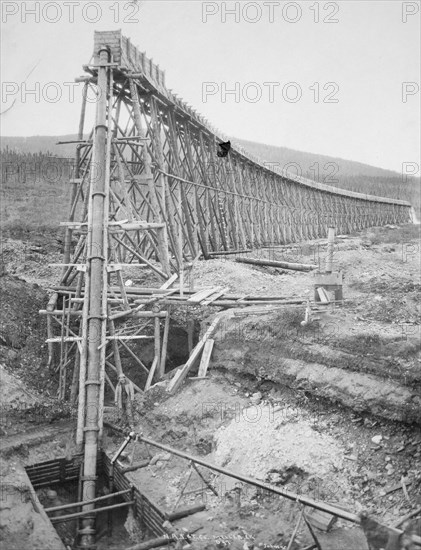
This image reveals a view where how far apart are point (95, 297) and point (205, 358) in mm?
2519

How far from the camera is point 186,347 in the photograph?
12.5m

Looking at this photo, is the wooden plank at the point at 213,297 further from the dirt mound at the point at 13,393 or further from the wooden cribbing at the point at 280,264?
the wooden cribbing at the point at 280,264

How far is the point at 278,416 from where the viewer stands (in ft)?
27.1

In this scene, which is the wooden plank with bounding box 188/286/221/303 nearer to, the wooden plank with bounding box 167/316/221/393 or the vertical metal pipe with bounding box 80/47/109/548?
the wooden plank with bounding box 167/316/221/393

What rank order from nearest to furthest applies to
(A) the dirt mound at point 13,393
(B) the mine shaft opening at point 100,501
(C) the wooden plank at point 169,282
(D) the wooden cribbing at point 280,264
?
(B) the mine shaft opening at point 100,501 < (A) the dirt mound at point 13,393 < (C) the wooden plank at point 169,282 < (D) the wooden cribbing at point 280,264

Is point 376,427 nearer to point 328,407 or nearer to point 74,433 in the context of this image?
point 328,407

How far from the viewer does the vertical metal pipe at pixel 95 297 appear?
8383 mm

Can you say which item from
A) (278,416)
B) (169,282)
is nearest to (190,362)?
(278,416)

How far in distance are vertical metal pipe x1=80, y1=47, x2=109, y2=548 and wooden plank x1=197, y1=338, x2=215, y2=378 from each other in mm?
2056

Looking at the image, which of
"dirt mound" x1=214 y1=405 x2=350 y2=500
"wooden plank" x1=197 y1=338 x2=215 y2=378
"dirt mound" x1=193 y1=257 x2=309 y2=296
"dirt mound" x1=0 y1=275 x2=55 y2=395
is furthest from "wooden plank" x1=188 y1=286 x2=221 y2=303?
"dirt mound" x1=0 y1=275 x2=55 y2=395

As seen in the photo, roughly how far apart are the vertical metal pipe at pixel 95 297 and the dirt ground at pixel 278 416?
708mm

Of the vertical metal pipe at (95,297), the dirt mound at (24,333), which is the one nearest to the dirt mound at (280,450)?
the vertical metal pipe at (95,297)

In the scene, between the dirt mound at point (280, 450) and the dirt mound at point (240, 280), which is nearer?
the dirt mound at point (280, 450)

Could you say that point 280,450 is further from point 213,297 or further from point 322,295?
point 213,297
